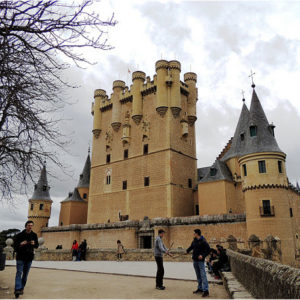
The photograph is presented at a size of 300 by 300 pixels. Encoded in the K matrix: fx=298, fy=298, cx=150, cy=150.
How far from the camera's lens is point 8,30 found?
17.2 feet

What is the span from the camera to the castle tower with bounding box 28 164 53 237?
4169cm

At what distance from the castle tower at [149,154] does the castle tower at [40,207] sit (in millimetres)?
9336

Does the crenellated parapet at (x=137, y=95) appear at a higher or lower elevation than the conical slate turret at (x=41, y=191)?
higher

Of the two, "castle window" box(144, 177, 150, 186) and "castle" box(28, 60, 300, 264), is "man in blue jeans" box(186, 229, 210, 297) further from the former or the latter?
"castle window" box(144, 177, 150, 186)

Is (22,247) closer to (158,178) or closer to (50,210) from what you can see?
(158,178)

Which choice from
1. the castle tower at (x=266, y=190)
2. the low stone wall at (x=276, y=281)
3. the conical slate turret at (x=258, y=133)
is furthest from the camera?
the conical slate turret at (x=258, y=133)

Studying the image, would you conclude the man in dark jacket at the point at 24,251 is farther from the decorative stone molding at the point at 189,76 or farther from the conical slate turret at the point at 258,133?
the decorative stone molding at the point at 189,76

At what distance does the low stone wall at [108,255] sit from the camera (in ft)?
58.0

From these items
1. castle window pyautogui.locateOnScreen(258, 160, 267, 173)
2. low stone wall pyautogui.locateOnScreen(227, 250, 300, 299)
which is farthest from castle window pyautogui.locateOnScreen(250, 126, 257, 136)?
low stone wall pyautogui.locateOnScreen(227, 250, 300, 299)

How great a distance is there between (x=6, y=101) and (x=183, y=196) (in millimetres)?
27079

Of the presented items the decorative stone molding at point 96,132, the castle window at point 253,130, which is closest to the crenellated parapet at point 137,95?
the decorative stone molding at point 96,132

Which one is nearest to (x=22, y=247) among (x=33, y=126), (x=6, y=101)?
(x=33, y=126)

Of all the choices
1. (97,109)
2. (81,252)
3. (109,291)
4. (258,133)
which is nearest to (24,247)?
(109,291)

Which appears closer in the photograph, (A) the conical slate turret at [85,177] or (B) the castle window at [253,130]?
(B) the castle window at [253,130]
